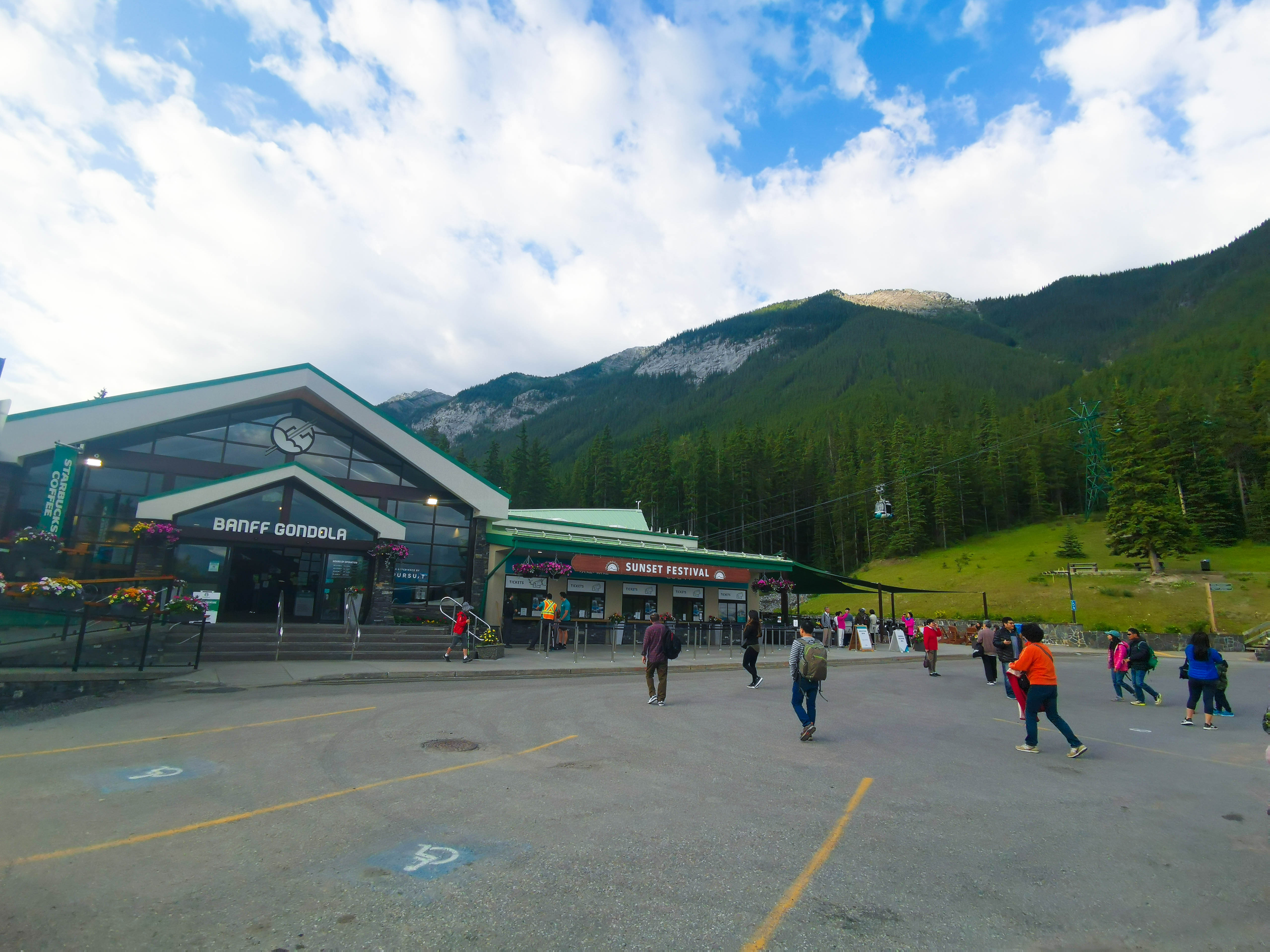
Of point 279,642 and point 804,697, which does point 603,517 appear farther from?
point 804,697

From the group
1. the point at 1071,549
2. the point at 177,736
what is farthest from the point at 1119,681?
the point at 1071,549

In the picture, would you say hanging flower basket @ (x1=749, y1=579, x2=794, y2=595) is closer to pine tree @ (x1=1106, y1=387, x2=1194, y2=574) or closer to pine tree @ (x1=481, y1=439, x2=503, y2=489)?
pine tree @ (x1=1106, y1=387, x2=1194, y2=574)

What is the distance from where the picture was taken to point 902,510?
8131cm

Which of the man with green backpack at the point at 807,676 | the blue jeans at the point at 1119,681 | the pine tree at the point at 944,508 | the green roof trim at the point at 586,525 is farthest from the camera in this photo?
the pine tree at the point at 944,508

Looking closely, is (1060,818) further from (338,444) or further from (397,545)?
(338,444)

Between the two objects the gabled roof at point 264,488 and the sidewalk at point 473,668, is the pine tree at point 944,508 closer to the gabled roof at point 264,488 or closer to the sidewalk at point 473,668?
the sidewalk at point 473,668

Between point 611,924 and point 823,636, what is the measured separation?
101 ft

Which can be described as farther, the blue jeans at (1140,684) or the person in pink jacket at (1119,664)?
the person in pink jacket at (1119,664)

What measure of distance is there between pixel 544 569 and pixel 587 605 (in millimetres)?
3665

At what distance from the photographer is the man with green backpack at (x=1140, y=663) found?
13.9 meters

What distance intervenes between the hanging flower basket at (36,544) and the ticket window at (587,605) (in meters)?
16.3

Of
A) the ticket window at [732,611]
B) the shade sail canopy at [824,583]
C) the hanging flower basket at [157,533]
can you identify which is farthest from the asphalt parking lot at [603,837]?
the shade sail canopy at [824,583]

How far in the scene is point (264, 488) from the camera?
20281 millimetres

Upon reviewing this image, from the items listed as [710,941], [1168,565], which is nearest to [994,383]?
[1168,565]
